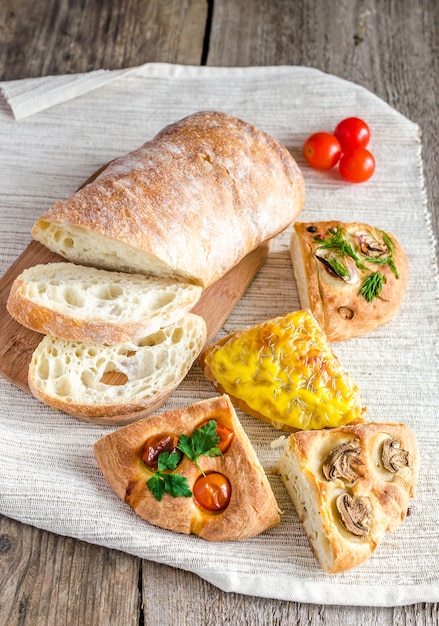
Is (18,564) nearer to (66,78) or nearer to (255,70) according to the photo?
(66,78)

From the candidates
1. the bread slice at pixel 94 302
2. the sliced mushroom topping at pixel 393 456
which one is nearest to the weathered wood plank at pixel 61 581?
the bread slice at pixel 94 302

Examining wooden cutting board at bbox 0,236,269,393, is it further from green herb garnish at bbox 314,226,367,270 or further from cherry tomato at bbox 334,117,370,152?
cherry tomato at bbox 334,117,370,152

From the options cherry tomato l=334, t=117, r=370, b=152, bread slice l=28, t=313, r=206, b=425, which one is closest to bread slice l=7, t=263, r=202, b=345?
bread slice l=28, t=313, r=206, b=425

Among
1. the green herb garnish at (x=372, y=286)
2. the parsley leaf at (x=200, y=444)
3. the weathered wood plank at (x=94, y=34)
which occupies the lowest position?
the green herb garnish at (x=372, y=286)

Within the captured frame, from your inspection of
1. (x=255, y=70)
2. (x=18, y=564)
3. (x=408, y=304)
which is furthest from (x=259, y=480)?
(x=255, y=70)

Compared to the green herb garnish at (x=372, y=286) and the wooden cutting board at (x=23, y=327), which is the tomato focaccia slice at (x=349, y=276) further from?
Answer: the wooden cutting board at (x=23, y=327)

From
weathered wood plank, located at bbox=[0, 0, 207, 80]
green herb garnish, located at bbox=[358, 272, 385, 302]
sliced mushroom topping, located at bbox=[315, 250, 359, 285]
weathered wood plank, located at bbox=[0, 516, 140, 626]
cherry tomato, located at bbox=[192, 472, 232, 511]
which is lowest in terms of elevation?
weathered wood plank, located at bbox=[0, 516, 140, 626]
